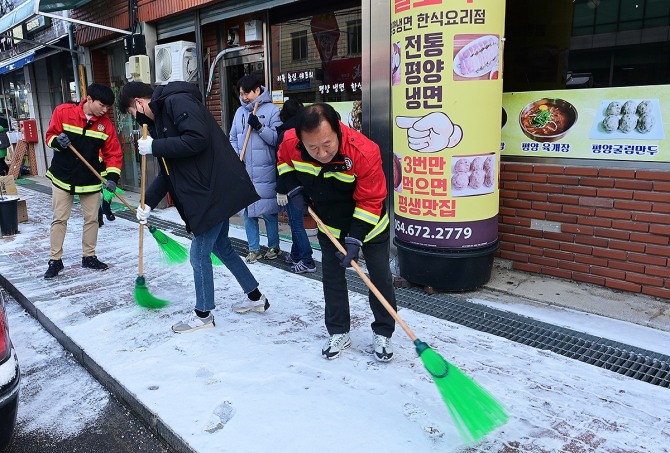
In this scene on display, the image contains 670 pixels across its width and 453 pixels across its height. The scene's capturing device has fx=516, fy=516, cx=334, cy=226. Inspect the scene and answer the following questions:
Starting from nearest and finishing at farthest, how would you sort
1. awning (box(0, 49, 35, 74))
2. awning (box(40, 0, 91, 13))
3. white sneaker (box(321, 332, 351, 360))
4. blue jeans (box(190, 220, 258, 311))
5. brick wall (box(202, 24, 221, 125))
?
white sneaker (box(321, 332, 351, 360)) < blue jeans (box(190, 220, 258, 311)) < brick wall (box(202, 24, 221, 125)) < awning (box(40, 0, 91, 13)) < awning (box(0, 49, 35, 74))

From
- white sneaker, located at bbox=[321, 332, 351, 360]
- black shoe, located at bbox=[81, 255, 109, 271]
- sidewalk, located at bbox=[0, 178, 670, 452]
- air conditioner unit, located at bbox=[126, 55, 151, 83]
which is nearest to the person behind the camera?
sidewalk, located at bbox=[0, 178, 670, 452]

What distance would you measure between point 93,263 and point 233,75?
354 centimetres

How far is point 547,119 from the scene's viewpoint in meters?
4.49

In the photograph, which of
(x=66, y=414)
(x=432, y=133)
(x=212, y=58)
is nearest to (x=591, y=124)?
(x=432, y=133)

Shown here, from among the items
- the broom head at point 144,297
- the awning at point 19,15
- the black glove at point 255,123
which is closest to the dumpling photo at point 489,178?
the black glove at point 255,123

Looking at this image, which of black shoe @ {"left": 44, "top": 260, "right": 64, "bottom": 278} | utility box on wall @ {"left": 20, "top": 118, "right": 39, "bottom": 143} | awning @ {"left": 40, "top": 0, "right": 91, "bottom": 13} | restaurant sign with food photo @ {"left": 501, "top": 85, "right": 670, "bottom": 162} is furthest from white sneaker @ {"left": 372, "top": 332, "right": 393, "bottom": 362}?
utility box on wall @ {"left": 20, "top": 118, "right": 39, "bottom": 143}

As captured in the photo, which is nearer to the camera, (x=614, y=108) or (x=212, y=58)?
(x=614, y=108)

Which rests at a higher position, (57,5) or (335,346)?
(57,5)

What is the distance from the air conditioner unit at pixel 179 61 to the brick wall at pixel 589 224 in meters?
5.13

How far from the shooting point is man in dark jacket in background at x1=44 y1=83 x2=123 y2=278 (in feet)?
16.4

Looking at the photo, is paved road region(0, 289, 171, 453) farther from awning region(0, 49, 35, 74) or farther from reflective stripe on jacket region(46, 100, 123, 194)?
awning region(0, 49, 35, 74)

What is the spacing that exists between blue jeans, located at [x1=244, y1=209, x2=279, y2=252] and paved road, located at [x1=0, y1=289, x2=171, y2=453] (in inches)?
84.9

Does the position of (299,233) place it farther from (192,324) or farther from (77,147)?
(77,147)

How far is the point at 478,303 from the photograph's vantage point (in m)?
4.19
